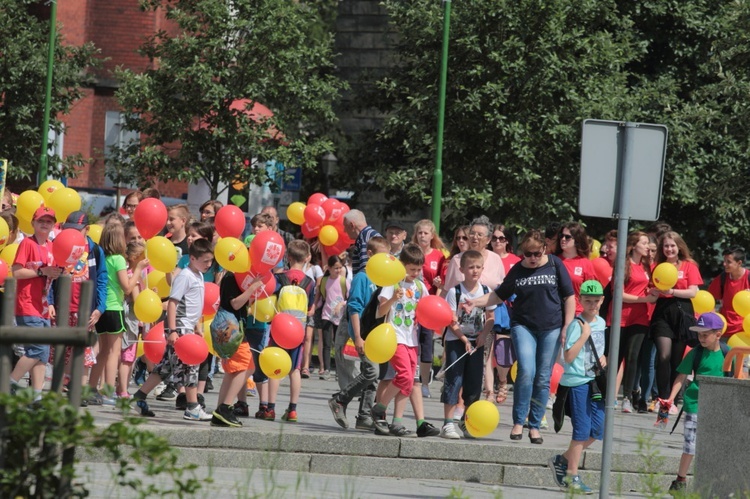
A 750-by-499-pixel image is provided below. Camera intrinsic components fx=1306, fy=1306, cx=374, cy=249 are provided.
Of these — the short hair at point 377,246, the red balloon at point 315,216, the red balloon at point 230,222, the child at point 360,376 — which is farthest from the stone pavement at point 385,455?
the red balloon at point 315,216

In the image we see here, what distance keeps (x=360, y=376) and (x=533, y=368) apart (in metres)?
1.44

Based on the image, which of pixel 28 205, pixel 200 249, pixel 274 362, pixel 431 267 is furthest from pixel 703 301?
pixel 28 205

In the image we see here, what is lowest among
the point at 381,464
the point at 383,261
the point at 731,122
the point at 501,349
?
the point at 381,464

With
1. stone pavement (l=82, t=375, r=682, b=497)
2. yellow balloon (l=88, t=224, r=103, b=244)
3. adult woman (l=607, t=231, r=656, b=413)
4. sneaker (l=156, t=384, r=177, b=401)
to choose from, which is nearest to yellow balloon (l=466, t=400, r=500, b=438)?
stone pavement (l=82, t=375, r=682, b=497)

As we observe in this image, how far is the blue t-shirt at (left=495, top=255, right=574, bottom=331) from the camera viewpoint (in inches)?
424

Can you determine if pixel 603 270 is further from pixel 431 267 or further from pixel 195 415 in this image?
pixel 195 415

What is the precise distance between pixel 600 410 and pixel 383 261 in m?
2.04

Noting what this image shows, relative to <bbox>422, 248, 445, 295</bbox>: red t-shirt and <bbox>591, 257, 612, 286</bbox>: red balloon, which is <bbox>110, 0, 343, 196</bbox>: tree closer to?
<bbox>422, 248, 445, 295</bbox>: red t-shirt

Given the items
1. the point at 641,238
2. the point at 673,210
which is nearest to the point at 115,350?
the point at 641,238

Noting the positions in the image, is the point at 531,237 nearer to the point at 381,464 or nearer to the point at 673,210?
the point at 381,464

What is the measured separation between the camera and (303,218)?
51.6ft

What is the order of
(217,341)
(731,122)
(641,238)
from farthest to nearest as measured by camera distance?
(731,122), (641,238), (217,341)

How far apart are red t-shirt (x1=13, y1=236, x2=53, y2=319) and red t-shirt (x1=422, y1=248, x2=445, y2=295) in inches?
179

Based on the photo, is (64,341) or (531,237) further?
(531,237)
